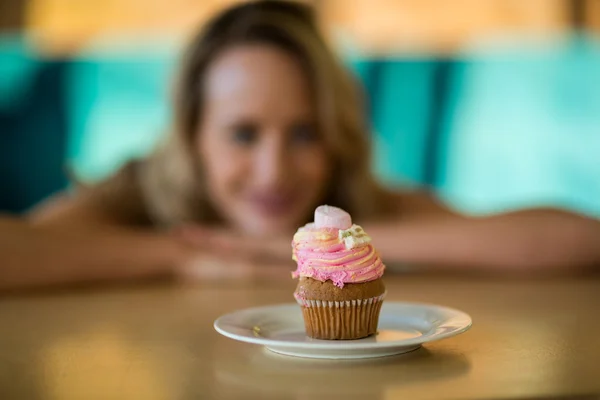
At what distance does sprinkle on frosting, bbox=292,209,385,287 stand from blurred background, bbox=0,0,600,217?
2105mm

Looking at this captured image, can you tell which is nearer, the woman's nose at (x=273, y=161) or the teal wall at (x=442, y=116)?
the woman's nose at (x=273, y=161)

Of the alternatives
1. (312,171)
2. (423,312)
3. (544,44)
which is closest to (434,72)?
(544,44)

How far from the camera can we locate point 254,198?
169 cm

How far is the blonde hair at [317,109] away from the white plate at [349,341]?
36.4 inches

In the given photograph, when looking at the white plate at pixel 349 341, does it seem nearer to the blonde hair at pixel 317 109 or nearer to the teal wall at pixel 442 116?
the blonde hair at pixel 317 109

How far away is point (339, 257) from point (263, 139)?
936 mm

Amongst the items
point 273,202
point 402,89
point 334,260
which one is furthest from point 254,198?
point 402,89

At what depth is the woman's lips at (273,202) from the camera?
1.67 metres

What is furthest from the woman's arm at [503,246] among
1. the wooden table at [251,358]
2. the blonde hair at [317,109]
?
the blonde hair at [317,109]

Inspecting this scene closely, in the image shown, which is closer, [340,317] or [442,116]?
[340,317]

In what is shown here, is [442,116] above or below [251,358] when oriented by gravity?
above

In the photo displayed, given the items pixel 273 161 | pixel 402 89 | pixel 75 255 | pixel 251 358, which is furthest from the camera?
pixel 402 89

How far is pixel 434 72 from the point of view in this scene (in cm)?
296

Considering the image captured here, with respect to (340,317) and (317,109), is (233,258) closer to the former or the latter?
(317,109)
